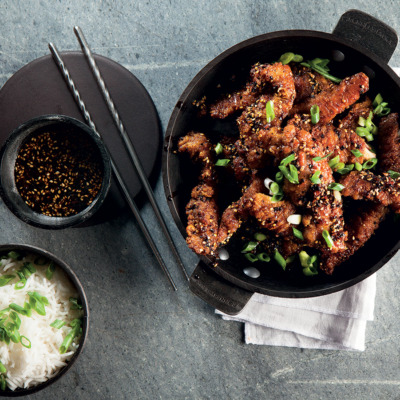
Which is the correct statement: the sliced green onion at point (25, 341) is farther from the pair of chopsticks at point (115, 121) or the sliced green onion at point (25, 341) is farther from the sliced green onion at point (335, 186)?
the sliced green onion at point (335, 186)

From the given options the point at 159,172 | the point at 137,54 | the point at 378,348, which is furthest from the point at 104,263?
the point at 378,348

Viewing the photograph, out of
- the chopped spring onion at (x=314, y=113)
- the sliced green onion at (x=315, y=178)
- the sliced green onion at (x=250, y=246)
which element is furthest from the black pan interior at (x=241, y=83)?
the sliced green onion at (x=315, y=178)

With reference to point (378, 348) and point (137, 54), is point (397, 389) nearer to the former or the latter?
point (378, 348)

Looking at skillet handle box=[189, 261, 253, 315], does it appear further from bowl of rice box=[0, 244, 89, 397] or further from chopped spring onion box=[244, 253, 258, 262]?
bowl of rice box=[0, 244, 89, 397]

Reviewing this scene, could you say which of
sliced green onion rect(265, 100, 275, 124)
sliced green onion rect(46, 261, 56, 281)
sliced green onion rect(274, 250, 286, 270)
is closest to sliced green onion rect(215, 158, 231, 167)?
sliced green onion rect(265, 100, 275, 124)

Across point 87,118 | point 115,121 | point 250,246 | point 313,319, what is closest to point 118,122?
point 115,121

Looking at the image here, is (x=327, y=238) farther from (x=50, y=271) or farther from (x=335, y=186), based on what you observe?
(x=50, y=271)
